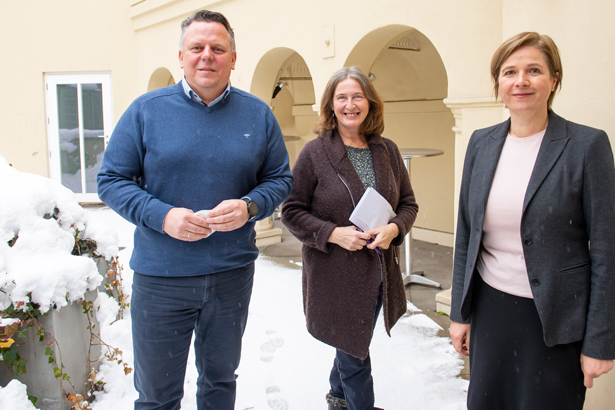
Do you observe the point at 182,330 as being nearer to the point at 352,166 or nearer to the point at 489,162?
the point at 352,166

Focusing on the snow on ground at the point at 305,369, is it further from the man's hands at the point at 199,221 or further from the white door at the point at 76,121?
the white door at the point at 76,121

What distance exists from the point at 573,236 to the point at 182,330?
1.46m

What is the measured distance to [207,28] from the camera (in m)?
1.89

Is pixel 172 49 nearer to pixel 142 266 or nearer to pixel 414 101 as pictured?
pixel 414 101

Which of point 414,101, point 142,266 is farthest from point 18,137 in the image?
point 142,266

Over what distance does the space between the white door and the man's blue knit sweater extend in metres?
9.18

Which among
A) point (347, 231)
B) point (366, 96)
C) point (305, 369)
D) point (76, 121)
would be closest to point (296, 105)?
point (76, 121)

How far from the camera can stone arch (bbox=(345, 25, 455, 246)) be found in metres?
7.55

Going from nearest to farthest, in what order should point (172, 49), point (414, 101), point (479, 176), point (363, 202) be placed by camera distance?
point (479, 176) → point (363, 202) → point (414, 101) → point (172, 49)

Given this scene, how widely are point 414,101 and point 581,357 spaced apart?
677cm

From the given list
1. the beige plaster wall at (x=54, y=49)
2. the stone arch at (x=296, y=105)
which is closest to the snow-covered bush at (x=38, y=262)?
the stone arch at (x=296, y=105)

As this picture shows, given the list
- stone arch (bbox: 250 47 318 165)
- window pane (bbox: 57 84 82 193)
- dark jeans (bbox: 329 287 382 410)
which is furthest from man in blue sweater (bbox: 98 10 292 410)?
window pane (bbox: 57 84 82 193)

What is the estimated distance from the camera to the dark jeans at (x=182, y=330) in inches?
75.3

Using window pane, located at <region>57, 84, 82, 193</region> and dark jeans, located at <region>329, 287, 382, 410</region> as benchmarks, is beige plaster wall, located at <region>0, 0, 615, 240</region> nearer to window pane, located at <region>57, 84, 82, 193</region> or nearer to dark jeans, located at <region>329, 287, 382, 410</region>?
window pane, located at <region>57, 84, 82, 193</region>
